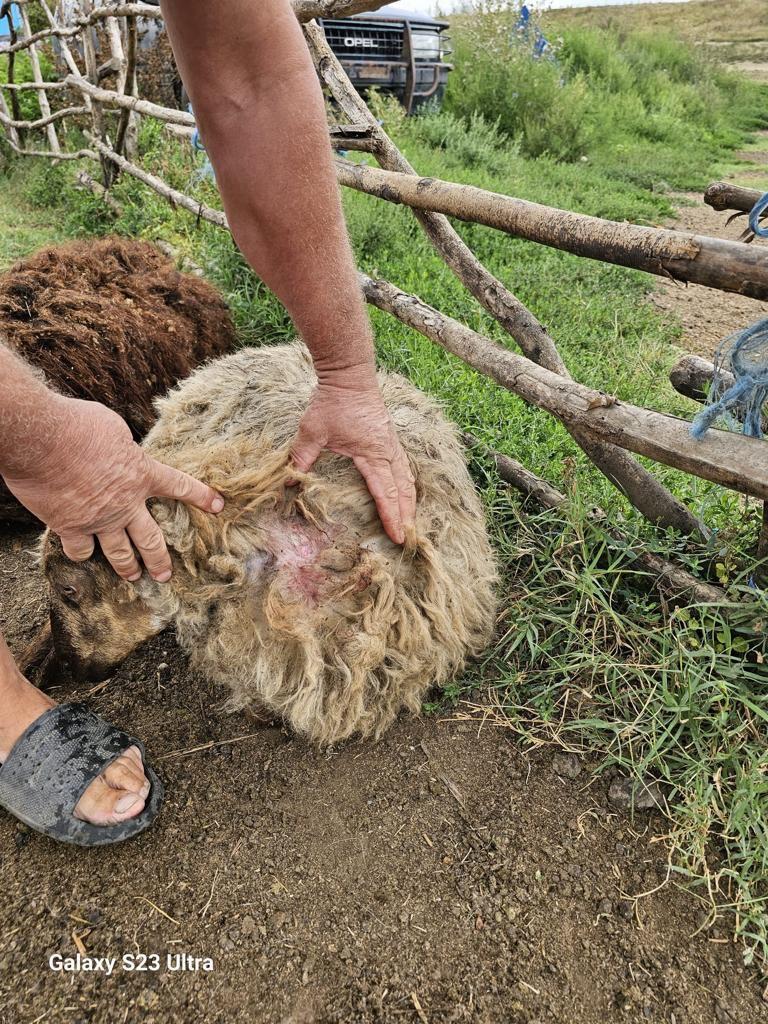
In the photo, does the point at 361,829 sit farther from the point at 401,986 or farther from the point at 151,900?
the point at 151,900

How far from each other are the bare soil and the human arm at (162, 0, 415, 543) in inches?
29.5

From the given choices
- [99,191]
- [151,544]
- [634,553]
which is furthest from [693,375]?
[99,191]

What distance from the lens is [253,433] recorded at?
225cm

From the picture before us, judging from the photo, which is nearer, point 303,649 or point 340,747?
point 303,649

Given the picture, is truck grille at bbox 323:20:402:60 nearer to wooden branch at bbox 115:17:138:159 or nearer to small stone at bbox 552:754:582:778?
wooden branch at bbox 115:17:138:159

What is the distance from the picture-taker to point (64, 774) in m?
1.85

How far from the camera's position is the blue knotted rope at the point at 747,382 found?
1636 mm

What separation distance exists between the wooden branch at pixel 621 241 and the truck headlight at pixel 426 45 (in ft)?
25.5

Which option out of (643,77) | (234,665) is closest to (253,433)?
(234,665)

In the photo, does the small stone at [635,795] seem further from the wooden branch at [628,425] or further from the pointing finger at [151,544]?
the pointing finger at [151,544]

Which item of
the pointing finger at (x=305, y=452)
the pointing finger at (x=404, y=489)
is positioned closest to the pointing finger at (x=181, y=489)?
the pointing finger at (x=305, y=452)

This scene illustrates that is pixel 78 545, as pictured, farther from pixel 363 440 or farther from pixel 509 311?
pixel 509 311

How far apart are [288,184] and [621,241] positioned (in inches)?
31.4

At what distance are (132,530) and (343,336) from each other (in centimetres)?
74
